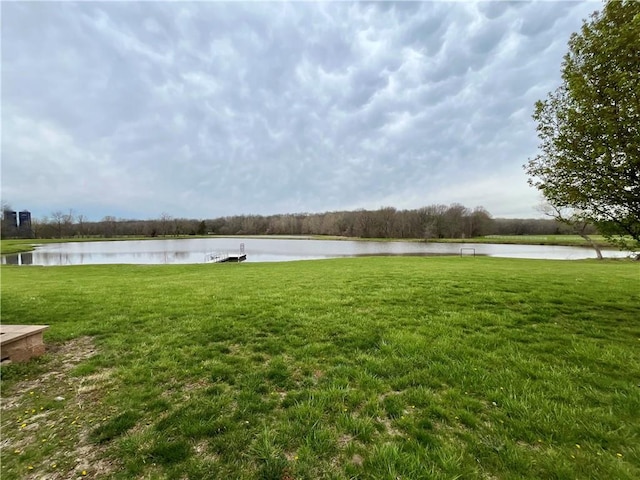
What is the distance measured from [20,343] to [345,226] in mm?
87680

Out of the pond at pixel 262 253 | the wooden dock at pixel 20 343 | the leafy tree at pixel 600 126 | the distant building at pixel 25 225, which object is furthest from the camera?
the distant building at pixel 25 225

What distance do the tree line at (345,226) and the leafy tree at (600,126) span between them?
2658 inches

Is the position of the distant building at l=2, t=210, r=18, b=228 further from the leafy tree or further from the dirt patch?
the leafy tree

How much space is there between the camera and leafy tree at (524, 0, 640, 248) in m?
3.93

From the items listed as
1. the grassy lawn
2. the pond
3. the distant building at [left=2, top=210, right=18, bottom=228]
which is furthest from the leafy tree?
the distant building at [left=2, top=210, right=18, bottom=228]

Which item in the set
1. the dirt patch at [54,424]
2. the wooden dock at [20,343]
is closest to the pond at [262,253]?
the wooden dock at [20,343]

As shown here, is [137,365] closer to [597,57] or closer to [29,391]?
[29,391]

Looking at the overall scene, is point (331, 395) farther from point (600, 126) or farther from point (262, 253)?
point (262, 253)

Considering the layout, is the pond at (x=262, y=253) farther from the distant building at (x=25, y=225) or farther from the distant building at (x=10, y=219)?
the distant building at (x=25, y=225)

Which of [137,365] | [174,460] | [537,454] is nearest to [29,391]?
[137,365]

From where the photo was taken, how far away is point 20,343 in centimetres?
358

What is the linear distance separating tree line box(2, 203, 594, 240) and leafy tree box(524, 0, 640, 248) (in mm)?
67508

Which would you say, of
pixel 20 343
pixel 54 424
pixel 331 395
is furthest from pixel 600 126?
pixel 20 343

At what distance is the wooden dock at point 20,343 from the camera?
3.44m
